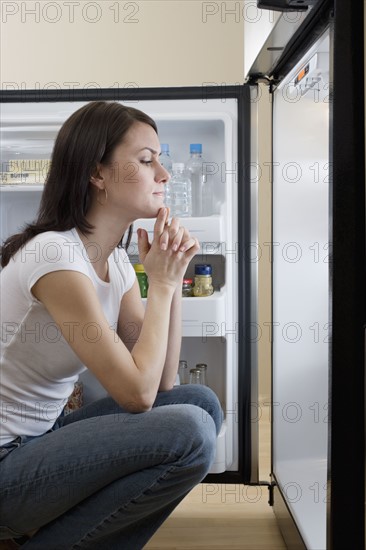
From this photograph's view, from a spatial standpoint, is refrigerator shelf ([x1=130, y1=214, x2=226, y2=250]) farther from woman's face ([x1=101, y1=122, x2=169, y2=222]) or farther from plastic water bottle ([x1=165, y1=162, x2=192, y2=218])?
woman's face ([x1=101, y1=122, x2=169, y2=222])

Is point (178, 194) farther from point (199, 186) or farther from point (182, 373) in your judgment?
point (182, 373)

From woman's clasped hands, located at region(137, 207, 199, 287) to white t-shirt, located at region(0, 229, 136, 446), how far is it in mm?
134

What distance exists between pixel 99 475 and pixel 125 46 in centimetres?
227

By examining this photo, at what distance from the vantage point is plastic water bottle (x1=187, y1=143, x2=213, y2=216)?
6.89 feet

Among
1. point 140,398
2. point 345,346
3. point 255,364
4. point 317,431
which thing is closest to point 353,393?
point 345,346

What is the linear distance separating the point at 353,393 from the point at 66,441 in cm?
54

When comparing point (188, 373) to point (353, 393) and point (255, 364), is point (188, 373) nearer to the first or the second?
point (255, 364)

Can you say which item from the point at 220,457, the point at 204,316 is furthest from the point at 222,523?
the point at 204,316

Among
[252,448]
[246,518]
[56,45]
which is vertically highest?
[56,45]

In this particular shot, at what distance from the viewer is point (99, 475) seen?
50.4 inches

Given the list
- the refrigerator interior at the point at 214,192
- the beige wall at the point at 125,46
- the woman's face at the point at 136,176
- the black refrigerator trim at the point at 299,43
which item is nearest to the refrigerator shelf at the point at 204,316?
the refrigerator interior at the point at 214,192

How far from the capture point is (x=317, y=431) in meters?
1.61

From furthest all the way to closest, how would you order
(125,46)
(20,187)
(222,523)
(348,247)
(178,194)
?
(125,46), (178,194), (20,187), (222,523), (348,247)

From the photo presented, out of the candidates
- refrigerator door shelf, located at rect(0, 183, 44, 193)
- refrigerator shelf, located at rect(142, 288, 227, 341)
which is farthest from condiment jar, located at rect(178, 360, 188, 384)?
refrigerator door shelf, located at rect(0, 183, 44, 193)
